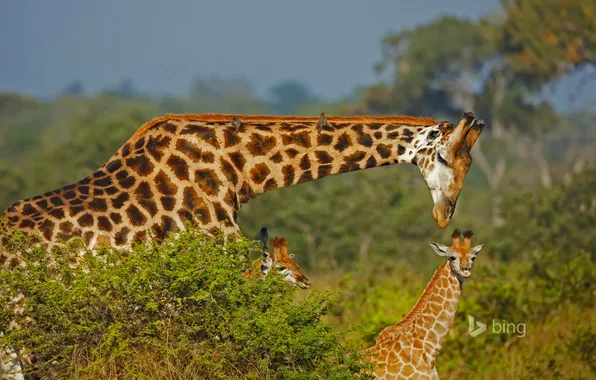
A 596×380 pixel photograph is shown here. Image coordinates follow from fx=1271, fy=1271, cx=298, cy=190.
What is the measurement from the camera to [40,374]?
7953mm

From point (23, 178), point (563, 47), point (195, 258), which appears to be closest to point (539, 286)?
point (195, 258)

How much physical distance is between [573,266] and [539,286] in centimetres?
62

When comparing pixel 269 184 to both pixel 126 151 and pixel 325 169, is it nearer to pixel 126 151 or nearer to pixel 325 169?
pixel 325 169

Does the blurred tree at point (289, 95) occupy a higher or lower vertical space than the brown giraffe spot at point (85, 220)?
higher

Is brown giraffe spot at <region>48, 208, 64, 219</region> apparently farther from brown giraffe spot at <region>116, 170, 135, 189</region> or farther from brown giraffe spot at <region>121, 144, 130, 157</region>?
brown giraffe spot at <region>121, 144, 130, 157</region>

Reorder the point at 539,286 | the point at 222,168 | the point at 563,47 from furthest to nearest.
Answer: the point at 563,47
the point at 539,286
the point at 222,168

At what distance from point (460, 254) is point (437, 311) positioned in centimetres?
65

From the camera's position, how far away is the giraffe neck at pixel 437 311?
9852mm

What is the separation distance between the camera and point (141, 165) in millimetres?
8766

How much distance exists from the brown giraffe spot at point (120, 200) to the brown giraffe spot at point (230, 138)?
0.79 meters

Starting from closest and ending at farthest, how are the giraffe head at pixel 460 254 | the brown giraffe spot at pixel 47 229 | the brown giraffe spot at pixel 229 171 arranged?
the brown giraffe spot at pixel 47 229, the brown giraffe spot at pixel 229 171, the giraffe head at pixel 460 254

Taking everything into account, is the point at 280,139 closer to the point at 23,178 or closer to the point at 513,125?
the point at 23,178

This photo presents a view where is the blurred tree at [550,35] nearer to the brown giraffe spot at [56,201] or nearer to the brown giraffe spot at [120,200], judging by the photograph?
the brown giraffe spot at [120,200]

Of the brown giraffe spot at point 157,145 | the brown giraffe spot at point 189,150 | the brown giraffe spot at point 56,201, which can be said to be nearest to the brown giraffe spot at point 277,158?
the brown giraffe spot at point 189,150
